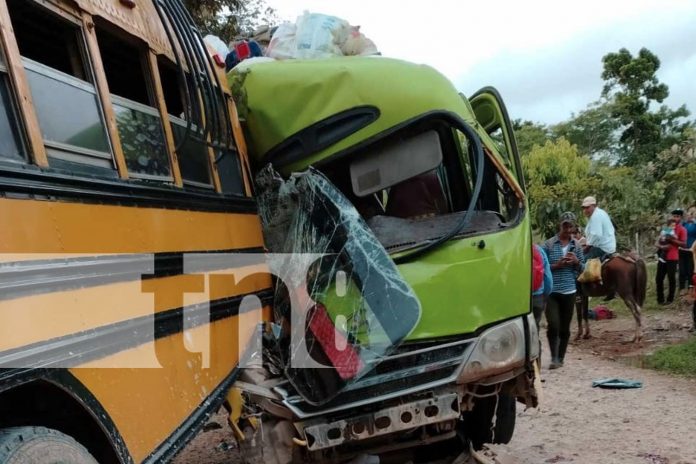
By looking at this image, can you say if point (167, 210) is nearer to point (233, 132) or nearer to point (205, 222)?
point (205, 222)

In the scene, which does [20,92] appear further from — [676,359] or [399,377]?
[676,359]

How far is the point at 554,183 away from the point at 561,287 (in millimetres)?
12942

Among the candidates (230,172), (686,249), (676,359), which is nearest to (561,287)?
(676,359)

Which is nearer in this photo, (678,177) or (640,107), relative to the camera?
(678,177)

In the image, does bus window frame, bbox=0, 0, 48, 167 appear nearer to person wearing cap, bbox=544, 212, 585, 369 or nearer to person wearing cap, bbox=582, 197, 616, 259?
person wearing cap, bbox=544, 212, 585, 369

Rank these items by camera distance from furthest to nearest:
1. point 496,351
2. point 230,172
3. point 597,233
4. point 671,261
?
point 671,261 → point 597,233 → point 230,172 → point 496,351

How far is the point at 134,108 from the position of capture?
285 centimetres

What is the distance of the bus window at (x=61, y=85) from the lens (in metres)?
2.18

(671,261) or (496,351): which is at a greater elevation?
(496,351)

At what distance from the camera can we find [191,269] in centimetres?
285

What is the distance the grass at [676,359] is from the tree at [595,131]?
24110 millimetres

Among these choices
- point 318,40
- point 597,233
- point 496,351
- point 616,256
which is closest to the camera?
point 496,351

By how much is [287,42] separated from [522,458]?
3310 millimetres

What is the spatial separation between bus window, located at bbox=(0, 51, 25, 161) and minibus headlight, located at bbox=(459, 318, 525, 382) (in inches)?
88.6
